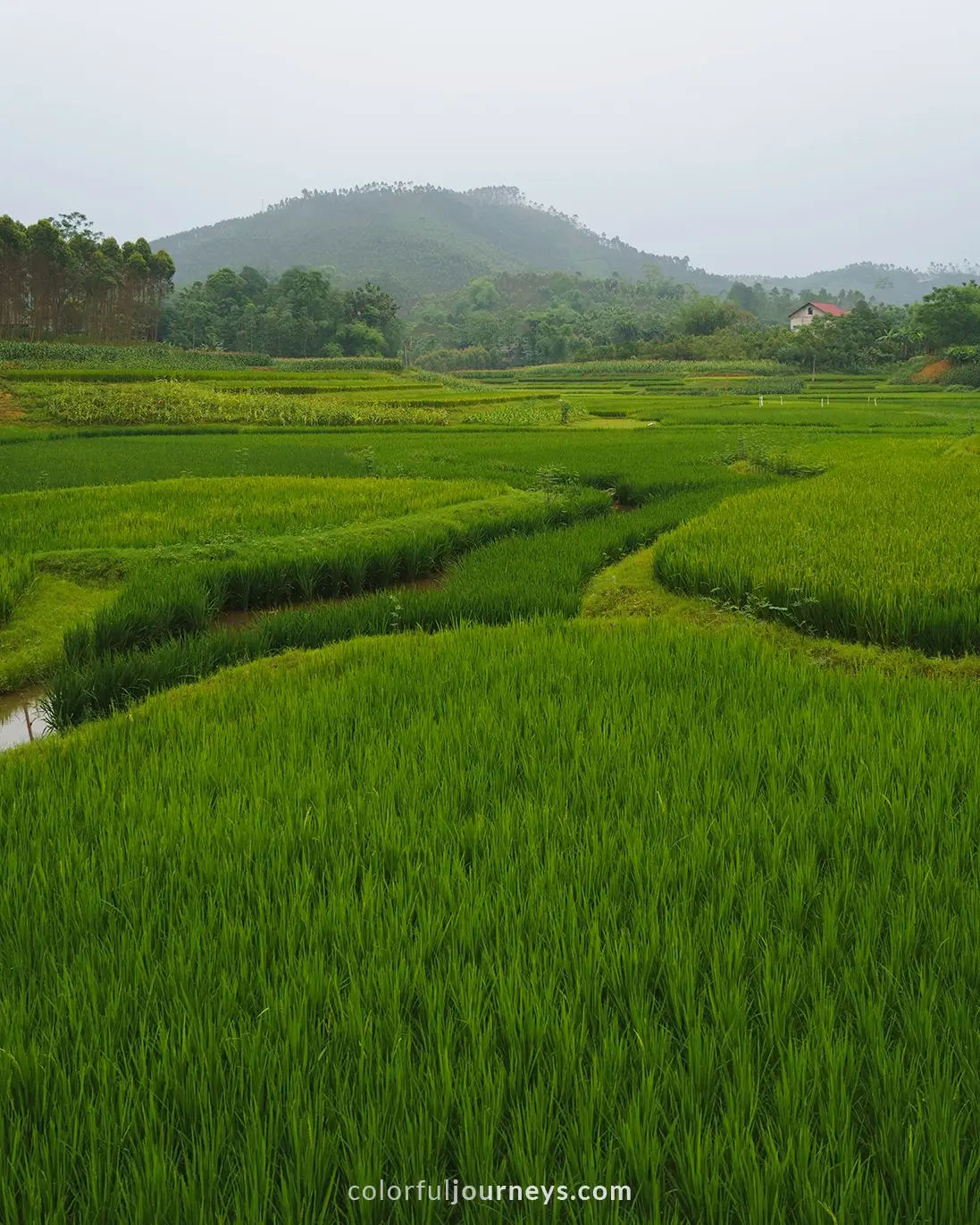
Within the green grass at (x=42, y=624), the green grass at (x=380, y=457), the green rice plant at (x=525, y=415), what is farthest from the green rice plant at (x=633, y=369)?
the green grass at (x=42, y=624)

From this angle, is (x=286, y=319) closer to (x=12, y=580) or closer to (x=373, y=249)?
(x=12, y=580)

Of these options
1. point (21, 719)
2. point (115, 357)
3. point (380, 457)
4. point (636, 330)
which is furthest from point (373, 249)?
point (21, 719)

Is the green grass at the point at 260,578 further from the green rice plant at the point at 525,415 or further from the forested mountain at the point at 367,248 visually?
the forested mountain at the point at 367,248

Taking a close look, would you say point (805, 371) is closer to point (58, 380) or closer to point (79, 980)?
point (58, 380)

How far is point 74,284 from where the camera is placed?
4606cm

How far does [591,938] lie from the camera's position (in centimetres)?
172

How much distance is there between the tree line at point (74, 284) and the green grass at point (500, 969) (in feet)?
158

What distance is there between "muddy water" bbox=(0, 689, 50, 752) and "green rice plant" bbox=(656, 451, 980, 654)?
4.64 meters

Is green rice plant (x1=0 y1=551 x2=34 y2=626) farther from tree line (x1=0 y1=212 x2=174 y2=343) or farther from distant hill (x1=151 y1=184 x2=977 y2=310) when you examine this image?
distant hill (x1=151 y1=184 x2=977 y2=310)

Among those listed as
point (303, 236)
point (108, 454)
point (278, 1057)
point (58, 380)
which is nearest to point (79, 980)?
point (278, 1057)

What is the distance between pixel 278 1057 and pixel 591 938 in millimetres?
690

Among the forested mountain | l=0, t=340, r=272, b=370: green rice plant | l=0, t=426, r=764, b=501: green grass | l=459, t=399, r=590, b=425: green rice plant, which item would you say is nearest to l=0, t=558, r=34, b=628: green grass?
l=0, t=426, r=764, b=501: green grass

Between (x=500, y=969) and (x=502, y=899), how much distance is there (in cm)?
29

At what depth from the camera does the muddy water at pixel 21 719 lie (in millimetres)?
4469
